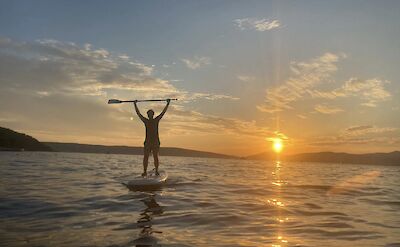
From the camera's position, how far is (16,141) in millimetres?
103125

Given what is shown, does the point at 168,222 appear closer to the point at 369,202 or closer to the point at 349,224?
the point at 349,224

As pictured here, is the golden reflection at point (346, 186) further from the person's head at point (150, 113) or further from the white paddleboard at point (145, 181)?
the person's head at point (150, 113)

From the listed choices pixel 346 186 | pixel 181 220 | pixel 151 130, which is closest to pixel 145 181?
pixel 151 130

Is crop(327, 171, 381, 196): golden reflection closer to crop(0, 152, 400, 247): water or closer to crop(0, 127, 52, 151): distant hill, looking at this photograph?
crop(0, 152, 400, 247): water

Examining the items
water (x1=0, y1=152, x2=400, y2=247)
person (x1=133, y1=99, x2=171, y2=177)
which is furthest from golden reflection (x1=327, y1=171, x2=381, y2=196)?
person (x1=133, y1=99, x2=171, y2=177)

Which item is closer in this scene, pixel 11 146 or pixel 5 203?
pixel 5 203

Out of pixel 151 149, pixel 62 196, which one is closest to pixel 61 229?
pixel 62 196

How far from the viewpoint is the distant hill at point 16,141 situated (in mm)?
95750

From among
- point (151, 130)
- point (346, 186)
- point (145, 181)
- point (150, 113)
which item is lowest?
point (346, 186)

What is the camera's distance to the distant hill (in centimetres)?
9575

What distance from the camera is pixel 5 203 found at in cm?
1162

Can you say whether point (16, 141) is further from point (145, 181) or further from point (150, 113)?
point (145, 181)

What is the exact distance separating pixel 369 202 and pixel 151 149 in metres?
11.4

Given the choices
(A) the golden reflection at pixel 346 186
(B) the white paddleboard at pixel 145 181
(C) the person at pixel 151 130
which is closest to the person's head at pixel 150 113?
(C) the person at pixel 151 130
